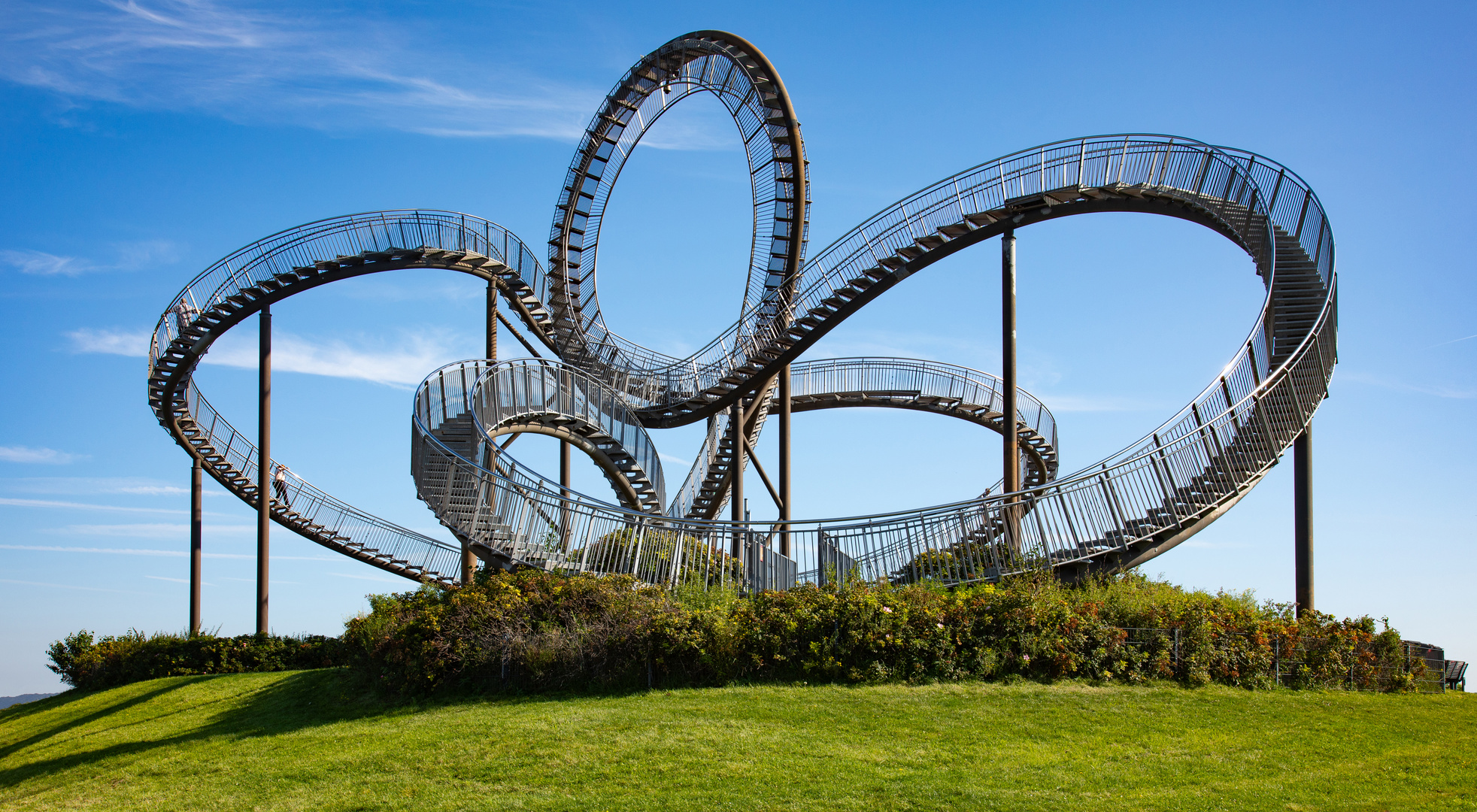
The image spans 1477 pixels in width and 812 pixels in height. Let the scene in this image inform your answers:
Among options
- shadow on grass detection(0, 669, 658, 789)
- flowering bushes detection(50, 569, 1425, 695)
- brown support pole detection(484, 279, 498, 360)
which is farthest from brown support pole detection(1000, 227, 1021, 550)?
brown support pole detection(484, 279, 498, 360)

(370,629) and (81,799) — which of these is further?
(370,629)

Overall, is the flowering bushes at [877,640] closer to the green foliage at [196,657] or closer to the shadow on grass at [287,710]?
the shadow on grass at [287,710]

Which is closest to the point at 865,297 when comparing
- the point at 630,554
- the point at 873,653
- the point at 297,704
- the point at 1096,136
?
the point at 1096,136

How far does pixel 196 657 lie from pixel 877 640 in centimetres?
1501

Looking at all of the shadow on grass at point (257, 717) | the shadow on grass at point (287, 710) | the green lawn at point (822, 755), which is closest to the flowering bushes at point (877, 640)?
the shadow on grass at point (287, 710)

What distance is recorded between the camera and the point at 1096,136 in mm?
19516

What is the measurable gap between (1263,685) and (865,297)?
10767mm

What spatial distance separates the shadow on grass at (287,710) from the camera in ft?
45.6

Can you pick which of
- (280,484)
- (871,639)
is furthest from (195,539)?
(871,639)

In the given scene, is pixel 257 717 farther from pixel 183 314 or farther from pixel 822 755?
pixel 183 314

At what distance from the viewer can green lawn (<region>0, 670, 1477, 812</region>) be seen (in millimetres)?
9625

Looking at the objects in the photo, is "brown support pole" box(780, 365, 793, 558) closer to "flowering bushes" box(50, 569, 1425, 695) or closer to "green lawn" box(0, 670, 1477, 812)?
"flowering bushes" box(50, 569, 1425, 695)

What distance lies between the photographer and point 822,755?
415 inches

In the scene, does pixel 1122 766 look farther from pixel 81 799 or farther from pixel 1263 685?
pixel 81 799
